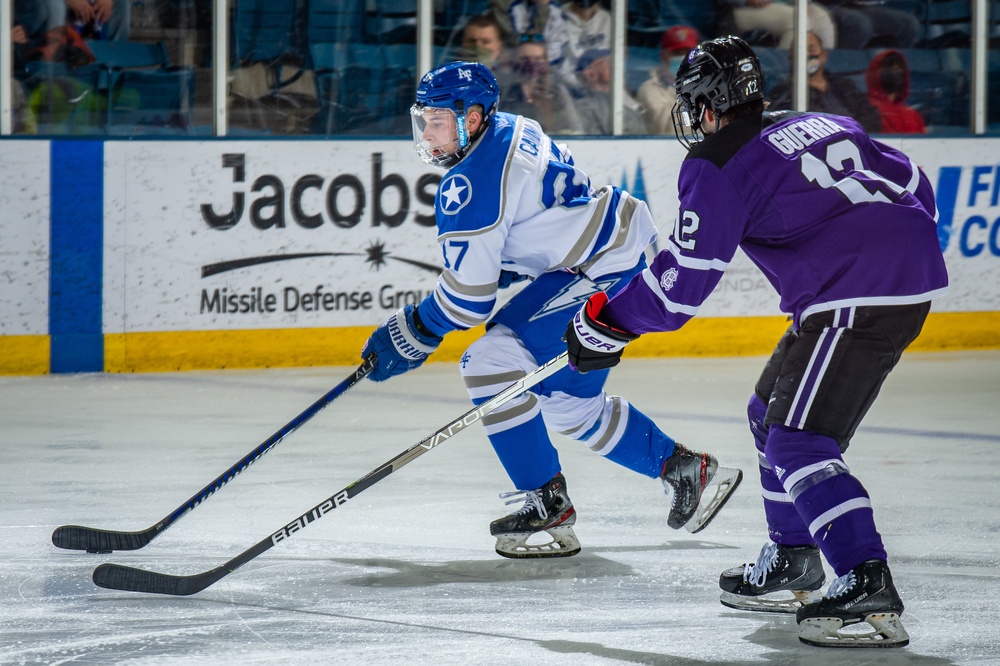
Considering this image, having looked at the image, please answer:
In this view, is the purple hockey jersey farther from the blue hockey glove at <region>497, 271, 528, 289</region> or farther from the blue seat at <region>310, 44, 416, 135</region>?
the blue seat at <region>310, 44, 416, 135</region>

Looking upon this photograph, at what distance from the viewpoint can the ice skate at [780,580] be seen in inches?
108

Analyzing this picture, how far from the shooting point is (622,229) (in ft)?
11.1

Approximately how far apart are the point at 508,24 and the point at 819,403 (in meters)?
5.01

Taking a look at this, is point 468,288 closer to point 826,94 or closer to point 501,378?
point 501,378

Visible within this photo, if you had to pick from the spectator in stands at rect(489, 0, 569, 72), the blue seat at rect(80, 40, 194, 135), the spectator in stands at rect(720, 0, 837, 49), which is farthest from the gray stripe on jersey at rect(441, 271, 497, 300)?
the spectator in stands at rect(720, 0, 837, 49)

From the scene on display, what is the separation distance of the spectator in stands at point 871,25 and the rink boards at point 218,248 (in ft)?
4.41

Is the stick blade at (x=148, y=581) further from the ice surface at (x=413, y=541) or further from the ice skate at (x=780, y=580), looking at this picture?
the ice skate at (x=780, y=580)

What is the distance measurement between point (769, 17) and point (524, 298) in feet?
15.3

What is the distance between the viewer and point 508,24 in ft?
23.4

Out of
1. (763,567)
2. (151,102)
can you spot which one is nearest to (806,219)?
(763,567)

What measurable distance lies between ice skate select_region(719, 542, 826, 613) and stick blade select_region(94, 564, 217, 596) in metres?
1.02

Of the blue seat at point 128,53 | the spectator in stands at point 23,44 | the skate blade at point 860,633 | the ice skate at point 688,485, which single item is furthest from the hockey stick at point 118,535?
the blue seat at point 128,53

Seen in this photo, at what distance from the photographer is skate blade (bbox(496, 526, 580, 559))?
320cm

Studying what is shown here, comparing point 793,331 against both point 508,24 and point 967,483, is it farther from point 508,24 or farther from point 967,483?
point 508,24
